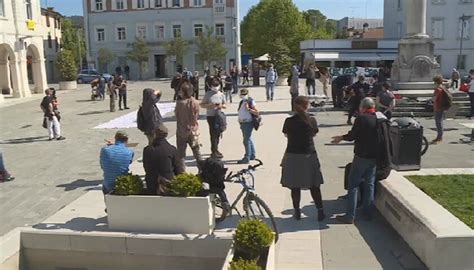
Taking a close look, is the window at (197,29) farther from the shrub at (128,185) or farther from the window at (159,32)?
the shrub at (128,185)

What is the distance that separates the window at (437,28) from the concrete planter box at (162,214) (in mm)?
54995

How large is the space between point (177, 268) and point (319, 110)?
14.4 meters

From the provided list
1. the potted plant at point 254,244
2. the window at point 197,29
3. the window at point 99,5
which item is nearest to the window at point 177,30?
the window at point 197,29

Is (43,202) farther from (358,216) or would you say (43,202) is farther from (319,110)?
(319,110)

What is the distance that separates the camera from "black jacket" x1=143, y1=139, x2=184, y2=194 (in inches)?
260

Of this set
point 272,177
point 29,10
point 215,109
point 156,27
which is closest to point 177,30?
point 156,27

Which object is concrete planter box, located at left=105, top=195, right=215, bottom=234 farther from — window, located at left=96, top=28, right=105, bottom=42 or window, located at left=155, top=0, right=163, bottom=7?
window, located at left=96, top=28, right=105, bottom=42

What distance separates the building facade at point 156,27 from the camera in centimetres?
5612

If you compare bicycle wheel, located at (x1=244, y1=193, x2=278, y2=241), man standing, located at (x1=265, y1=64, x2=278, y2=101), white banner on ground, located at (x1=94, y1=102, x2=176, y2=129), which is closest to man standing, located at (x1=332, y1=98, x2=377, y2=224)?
bicycle wheel, located at (x1=244, y1=193, x2=278, y2=241)

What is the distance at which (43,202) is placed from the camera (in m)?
8.72

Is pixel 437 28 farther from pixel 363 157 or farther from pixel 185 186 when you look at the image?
pixel 185 186

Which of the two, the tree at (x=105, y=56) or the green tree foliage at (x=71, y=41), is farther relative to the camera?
the green tree foliage at (x=71, y=41)

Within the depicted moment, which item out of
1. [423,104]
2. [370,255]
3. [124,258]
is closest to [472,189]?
[370,255]

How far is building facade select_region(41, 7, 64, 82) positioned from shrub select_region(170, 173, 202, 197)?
182ft
